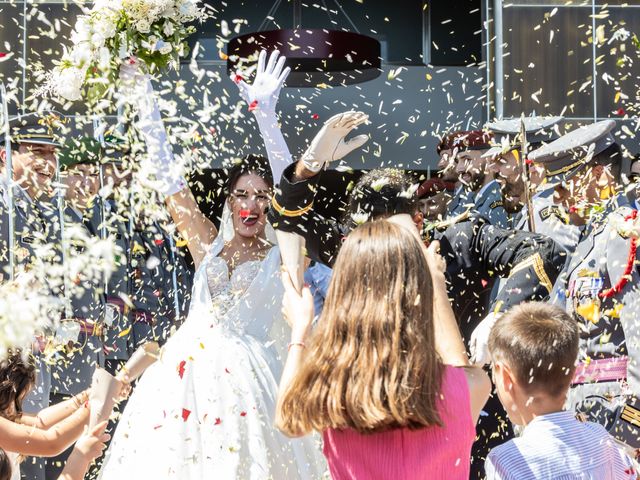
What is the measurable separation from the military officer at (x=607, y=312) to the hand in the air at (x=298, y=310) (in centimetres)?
155

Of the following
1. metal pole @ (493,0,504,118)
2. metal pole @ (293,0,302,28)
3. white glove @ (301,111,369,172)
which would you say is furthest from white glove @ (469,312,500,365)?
metal pole @ (293,0,302,28)

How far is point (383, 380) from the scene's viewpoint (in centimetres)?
229

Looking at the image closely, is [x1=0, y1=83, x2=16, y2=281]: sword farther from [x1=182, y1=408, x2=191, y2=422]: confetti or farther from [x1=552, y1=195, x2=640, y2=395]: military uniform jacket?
[x1=552, y1=195, x2=640, y2=395]: military uniform jacket

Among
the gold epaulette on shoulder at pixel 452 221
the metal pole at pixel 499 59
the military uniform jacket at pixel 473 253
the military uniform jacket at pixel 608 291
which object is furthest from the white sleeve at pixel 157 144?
the metal pole at pixel 499 59

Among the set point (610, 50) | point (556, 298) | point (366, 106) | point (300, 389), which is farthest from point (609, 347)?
point (366, 106)

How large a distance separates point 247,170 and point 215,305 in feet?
2.03

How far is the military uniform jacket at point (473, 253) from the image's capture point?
3322mm

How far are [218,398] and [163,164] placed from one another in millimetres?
940

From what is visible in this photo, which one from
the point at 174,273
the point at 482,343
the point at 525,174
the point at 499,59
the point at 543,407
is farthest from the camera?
the point at 499,59

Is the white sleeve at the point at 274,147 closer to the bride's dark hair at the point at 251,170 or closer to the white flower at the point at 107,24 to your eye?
the bride's dark hair at the point at 251,170

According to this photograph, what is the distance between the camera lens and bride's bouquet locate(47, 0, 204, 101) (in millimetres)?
4027

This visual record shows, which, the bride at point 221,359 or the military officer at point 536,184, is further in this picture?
the military officer at point 536,184

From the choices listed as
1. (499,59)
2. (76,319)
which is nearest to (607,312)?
(76,319)

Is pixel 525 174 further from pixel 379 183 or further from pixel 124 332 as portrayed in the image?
pixel 124 332
